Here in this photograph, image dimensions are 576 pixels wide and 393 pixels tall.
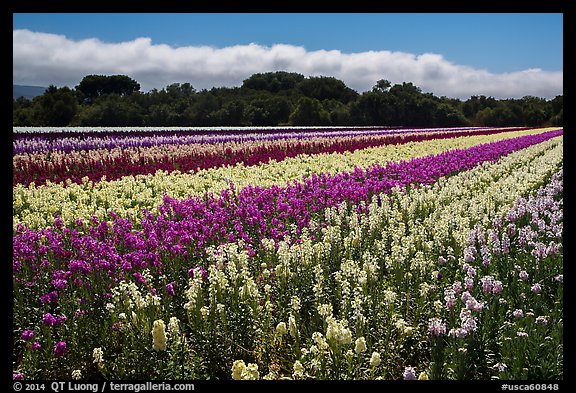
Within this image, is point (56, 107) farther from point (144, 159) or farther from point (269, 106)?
point (269, 106)

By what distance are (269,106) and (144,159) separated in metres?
27.7

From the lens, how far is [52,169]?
14.3 metres

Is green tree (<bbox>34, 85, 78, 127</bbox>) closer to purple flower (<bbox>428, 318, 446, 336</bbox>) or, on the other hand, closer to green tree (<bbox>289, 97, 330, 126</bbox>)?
green tree (<bbox>289, 97, 330, 126</bbox>)

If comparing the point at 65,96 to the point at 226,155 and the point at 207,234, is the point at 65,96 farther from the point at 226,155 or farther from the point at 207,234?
the point at 207,234

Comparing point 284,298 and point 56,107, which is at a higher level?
point 56,107

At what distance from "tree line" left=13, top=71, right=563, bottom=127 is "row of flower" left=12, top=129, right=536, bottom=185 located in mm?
3065

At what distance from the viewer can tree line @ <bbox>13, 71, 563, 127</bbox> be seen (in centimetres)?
3050

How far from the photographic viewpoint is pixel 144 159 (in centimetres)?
1770

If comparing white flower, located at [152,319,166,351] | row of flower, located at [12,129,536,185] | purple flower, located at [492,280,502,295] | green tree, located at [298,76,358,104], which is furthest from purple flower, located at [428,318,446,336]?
green tree, located at [298,76,358,104]

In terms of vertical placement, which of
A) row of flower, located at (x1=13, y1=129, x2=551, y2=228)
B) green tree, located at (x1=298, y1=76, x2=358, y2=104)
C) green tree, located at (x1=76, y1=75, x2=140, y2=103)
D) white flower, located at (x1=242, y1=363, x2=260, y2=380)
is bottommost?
white flower, located at (x1=242, y1=363, x2=260, y2=380)

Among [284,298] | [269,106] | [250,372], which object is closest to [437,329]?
[250,372]
